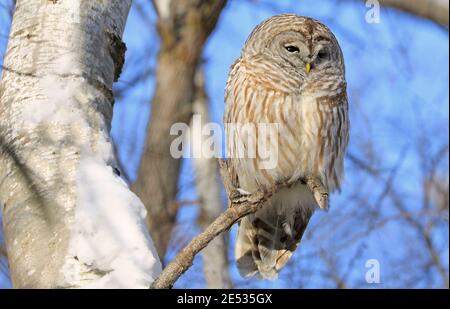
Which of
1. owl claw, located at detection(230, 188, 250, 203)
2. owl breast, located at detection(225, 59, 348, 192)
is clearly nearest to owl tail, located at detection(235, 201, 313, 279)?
owl breast, located at detection(225, 59, 348, 192)

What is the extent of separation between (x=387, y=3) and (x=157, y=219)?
245cm

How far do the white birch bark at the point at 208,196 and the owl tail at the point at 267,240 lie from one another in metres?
0.82

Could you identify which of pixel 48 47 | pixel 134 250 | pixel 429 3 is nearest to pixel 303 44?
pixel 429 3

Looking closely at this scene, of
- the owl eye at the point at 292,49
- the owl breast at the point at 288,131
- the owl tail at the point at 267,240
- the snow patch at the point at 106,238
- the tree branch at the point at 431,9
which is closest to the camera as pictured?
the snow patch at the point at 106,238

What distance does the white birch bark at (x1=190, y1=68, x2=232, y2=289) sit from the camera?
20.8 ft

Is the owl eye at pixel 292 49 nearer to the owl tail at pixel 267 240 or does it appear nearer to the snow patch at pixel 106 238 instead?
the owl tail at pixel 267 240

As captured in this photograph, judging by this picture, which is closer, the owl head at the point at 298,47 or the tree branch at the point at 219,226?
the tree branch at the point at 219,226

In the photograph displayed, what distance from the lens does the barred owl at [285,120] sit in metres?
4.61

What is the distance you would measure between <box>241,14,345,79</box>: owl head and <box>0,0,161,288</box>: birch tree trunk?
1.90m

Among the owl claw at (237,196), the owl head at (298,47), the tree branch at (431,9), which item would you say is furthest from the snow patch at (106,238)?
the tree branch at (431,9)

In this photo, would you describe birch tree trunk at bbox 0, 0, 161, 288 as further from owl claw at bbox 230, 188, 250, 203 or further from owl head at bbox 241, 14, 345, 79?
owl head at bbox 241, 14, 345, 79

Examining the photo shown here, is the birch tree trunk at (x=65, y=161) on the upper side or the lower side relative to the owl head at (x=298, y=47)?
lower
